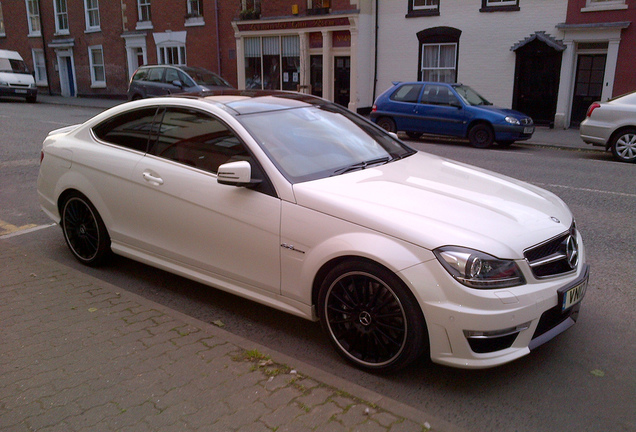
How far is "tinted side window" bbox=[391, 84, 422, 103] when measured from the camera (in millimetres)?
15312

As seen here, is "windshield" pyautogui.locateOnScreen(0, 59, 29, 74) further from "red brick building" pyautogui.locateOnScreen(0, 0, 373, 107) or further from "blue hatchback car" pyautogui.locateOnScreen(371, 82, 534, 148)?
"blue hatchback car" pyautogui.locateOnScreen(371, 82, 534, 148)

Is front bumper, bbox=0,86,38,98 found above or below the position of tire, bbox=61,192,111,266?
below

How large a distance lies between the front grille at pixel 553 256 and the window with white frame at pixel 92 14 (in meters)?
32.2

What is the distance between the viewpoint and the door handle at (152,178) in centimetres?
451

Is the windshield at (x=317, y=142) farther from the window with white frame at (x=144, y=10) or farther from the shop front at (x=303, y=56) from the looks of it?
the window with white frame at (x=144, y=10)

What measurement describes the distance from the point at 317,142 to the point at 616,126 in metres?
10.0

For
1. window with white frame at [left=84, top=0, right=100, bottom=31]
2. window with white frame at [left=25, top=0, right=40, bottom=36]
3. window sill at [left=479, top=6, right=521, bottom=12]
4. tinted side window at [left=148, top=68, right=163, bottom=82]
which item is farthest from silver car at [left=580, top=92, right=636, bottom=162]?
window with white frame at [left=25, top=0, right=40, bottom=36]

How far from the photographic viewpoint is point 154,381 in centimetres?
330

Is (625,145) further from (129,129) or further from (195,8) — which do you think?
(195,8)

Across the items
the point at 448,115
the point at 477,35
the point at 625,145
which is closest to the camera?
the point at 625,145

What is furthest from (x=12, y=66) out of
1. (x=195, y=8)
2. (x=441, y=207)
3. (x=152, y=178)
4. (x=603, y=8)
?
(x=441, y=207)

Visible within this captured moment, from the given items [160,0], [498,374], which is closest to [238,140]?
[498,374]

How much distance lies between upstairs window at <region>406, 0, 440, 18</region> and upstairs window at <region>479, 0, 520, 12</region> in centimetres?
177

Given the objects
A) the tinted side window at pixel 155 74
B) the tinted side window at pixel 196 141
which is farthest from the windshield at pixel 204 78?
the tinted side window at pixel 196 141
